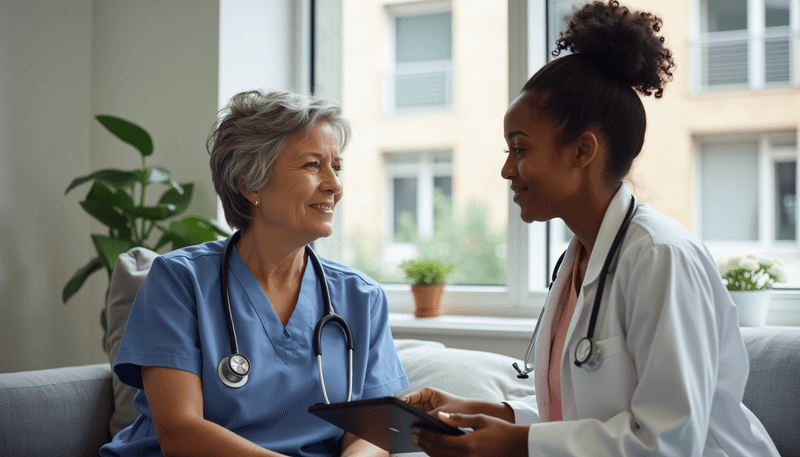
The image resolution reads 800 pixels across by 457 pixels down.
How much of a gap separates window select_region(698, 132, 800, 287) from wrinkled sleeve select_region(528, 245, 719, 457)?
156 centimetres

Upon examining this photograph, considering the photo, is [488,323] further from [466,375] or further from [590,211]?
[590,211]

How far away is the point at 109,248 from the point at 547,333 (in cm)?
168

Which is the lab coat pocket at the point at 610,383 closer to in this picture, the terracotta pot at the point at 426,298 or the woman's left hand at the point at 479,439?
the woman's left hand at the point at 479,439

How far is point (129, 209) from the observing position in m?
2.39

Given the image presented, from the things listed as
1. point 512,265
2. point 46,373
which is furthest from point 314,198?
point 512,265

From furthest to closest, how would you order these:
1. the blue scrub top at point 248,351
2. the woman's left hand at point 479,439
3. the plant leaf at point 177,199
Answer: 1. the plant leaf at point 177,199
2. the blue scrub top at point 248,351
3. the woman's left hand at point 479,439

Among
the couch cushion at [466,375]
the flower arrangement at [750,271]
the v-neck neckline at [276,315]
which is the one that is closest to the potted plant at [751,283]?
the flower arrangement at [750,271]

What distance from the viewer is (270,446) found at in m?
1.37

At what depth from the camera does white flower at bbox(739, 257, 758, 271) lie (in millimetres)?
1972

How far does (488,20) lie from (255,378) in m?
1.89

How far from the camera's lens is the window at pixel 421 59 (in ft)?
9.41

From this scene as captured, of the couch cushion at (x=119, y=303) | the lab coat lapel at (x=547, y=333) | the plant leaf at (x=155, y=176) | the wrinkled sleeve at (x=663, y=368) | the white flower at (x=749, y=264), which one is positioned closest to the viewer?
the wrinkled sleeve at (x=663, y=368)

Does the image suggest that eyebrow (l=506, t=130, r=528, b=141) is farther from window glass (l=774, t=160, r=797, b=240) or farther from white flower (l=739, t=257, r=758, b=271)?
window glass (l=774, t=160, r=797, b=240)

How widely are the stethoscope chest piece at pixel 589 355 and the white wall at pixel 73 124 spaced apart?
6.25 feet
